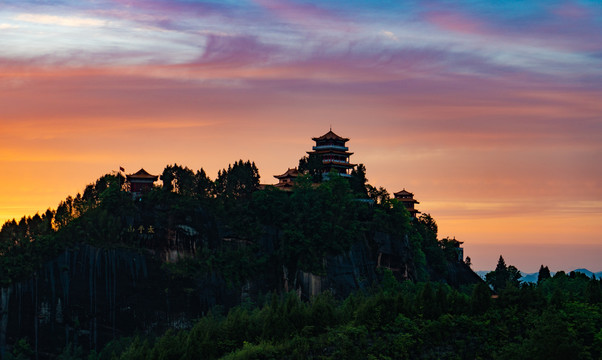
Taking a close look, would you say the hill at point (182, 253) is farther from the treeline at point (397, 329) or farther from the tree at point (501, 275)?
the treeline at point (397, 329)

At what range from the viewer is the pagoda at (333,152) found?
115250 millimetres

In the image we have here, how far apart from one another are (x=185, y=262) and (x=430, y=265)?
121 ft

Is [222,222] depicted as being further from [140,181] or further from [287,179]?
[287,179]

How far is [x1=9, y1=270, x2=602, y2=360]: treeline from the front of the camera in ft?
178

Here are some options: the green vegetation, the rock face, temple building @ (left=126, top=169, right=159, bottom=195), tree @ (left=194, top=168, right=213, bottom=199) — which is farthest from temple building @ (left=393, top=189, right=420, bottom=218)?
temple building @ (left=126, top=169, right=159, bottom=195)

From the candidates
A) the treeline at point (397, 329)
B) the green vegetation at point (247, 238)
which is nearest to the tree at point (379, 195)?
the green vegetation at point (247, 238)

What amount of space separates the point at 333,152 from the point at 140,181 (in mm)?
29431

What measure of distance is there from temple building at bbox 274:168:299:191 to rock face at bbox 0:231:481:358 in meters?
12.9

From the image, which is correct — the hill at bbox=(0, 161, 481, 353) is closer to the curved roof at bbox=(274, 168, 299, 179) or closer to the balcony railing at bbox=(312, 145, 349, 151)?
the curved roof at bbox=(274, 168, 299, 179)

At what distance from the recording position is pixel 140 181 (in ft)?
330

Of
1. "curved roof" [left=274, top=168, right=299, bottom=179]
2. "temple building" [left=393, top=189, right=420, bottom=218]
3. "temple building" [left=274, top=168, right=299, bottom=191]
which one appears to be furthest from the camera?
"temple building" [left=393, top=189, right=420, bottom=218]

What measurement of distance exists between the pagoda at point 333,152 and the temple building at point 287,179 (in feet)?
21.2

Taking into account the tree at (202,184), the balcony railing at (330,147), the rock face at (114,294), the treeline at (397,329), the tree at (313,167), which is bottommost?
the treeline at (397,329)

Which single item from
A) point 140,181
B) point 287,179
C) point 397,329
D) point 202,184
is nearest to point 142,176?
point 140,181
